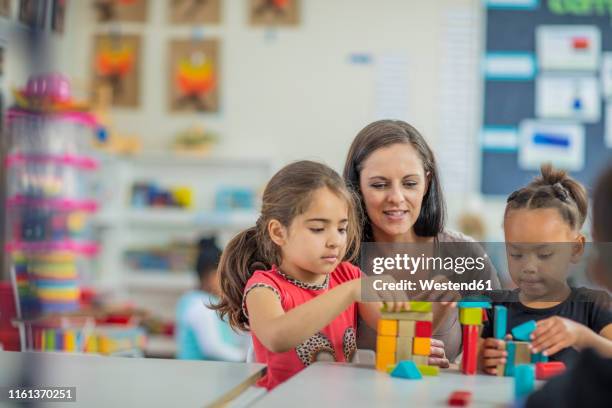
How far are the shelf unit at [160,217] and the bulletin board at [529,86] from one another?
4.93ft

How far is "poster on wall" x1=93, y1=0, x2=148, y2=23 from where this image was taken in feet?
17.4

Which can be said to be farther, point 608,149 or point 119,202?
point 119,202

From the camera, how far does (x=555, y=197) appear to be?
3.88ft

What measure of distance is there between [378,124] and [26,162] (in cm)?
98

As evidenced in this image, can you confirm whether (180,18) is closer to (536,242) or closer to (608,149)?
(608,149)

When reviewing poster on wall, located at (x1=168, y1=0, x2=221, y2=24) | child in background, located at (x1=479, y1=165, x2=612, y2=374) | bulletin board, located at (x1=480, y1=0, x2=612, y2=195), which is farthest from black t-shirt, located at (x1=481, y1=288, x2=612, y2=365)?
poster on wall, located at (x1=168, y1=0, x2=221, y2=24)

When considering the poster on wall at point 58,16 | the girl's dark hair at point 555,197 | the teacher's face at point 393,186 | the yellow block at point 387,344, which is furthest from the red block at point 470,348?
the poster on wall at point 58,16

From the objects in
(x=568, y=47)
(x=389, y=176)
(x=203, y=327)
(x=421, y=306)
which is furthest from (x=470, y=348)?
(x=568, y=47)

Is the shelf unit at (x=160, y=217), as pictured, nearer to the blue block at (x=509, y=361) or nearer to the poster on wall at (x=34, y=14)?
the blue block at (x=509, y=361)

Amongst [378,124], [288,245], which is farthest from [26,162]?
[378,124]

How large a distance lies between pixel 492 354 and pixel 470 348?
3cm

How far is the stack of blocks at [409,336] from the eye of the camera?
0.98 meters

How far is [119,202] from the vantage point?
16.5 ft

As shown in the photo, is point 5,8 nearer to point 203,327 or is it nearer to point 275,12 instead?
point 203,327
